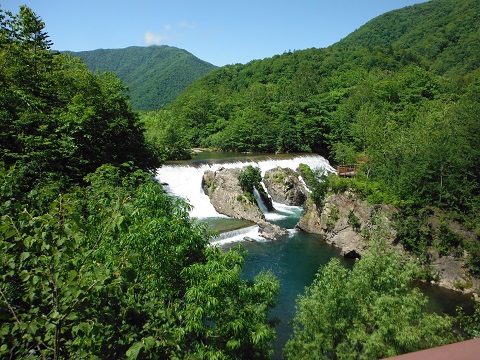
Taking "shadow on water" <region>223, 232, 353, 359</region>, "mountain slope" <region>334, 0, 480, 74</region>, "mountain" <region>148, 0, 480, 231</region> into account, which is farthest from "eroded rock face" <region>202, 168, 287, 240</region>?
"mountain slope" <region>334, 0, 480, 74</region>

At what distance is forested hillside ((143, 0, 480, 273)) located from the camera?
78.4ft

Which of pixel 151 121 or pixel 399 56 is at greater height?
pixel 399 56

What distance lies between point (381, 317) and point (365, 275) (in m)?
1.60

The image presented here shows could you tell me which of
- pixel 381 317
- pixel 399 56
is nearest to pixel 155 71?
pixel 399 56

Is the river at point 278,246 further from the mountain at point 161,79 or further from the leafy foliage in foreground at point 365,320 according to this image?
the mountain at point 161,79

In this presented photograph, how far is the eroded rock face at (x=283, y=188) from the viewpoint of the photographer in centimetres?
3531

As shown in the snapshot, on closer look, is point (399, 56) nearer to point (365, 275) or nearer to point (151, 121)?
point (151, 121)

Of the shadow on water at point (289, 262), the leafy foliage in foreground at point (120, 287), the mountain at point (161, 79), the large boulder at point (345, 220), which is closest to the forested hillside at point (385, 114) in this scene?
the large boulder at point (345, 220)

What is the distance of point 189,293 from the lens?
6926mm

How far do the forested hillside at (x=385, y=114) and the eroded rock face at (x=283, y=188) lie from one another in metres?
7.54

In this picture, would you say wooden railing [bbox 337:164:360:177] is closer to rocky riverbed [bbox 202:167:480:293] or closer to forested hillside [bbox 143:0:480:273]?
forested hillside [bbox 143:0:480:273]

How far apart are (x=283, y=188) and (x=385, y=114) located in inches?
980

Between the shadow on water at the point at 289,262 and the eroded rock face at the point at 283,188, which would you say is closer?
the shadow on water at the point at 289,262

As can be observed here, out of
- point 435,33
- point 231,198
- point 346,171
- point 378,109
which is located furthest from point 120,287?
point 435,33
